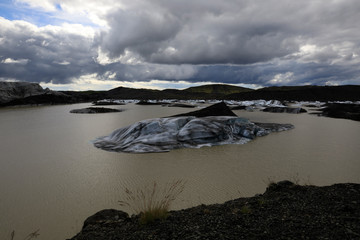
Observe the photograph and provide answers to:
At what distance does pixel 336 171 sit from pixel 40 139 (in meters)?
17.4

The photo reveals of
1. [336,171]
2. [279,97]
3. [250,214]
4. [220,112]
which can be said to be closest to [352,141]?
[336,171]

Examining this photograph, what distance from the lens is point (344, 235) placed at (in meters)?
3.23

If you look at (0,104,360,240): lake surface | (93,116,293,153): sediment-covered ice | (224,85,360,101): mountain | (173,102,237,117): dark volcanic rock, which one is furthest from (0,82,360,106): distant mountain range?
(93,116,293,153): sediment-covered ice

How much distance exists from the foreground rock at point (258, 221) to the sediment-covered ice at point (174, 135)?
21.7 ft

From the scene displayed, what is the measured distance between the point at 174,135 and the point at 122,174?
506 centimetres

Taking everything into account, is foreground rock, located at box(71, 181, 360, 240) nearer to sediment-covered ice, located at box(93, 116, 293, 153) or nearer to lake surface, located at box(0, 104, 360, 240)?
lake surface, located at box(0, 104, 360, 240)

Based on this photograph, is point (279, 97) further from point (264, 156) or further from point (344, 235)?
point (344, 235)

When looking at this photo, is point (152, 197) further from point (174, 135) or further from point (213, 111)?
point (213, 111)

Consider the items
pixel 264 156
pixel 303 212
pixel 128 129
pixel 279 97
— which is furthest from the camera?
pixel 279 97

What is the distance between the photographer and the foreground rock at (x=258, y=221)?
3.45 m

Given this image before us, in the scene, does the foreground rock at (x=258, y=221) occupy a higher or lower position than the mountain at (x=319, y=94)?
lower

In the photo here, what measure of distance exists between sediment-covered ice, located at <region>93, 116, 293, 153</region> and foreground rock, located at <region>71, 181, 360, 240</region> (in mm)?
6613

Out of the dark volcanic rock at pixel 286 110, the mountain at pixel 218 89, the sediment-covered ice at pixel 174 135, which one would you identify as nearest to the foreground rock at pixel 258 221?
the sediment-covered ice at pixel 174 135

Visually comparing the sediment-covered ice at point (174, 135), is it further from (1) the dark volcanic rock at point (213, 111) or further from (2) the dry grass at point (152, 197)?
(1) the dark volcanic rock at point (213, 111)
